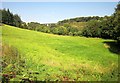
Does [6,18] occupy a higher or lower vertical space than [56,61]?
higher

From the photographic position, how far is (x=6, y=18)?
8194 cm

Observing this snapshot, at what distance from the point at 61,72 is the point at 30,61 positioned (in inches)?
177

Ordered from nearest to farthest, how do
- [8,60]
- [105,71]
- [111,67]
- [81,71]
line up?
[8,60]
[81,71]
[105,71]
[111,67]

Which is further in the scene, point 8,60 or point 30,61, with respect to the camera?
A: point 30,61

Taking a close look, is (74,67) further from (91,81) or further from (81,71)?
(91,81)

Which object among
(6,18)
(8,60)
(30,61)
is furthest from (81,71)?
(6,18)

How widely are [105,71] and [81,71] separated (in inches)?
143

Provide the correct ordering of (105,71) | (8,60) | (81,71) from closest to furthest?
(8,60) → (81,71) → (105,71)

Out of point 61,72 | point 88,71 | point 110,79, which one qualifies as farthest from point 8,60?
point 110,79

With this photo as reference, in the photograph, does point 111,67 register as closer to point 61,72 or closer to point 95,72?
point 95,72

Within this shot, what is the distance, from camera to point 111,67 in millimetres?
25812

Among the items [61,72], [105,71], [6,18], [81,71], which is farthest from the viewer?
[6,18]

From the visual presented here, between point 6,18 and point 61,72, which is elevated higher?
point 6,18

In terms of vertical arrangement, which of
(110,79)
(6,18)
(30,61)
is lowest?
(110,79)
